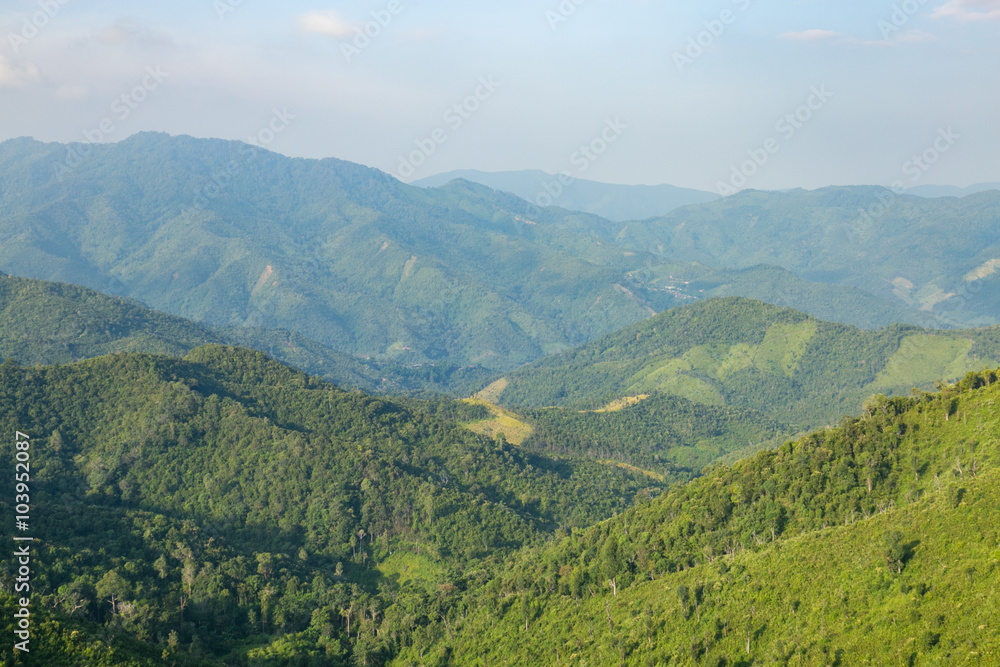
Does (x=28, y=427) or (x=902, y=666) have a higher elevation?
(x=902, y=666)

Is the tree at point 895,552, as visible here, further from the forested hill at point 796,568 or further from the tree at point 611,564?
the tree at point 611,564

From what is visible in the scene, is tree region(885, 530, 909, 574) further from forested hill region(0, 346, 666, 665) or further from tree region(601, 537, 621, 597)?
forested hill region(0, 346, 666, 665)

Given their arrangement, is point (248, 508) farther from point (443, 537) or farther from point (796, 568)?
point (796, 568)

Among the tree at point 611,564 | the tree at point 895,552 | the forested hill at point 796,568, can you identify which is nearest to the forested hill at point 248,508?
the forested hill at point 796,568

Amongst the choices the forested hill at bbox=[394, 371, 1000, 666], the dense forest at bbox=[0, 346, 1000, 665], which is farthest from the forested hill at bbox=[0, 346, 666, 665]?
the forested hill at bbox=[394, 371, 1000, 666]

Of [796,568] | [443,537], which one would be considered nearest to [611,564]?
[796,568]

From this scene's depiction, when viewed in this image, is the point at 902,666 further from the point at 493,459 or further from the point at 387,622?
the point at 493,459

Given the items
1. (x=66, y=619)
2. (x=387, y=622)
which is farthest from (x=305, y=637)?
(x=66, y=619)
